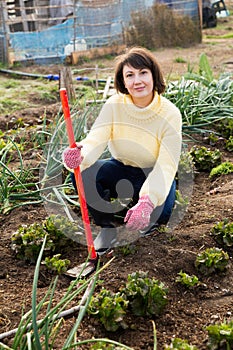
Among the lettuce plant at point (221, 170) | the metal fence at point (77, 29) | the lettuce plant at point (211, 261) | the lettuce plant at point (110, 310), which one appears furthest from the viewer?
the metal fence at point (77, 29)

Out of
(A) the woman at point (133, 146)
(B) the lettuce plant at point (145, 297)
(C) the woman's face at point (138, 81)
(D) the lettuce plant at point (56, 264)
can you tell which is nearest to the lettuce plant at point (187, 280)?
(B) the lettuce plant at point (145, 297)

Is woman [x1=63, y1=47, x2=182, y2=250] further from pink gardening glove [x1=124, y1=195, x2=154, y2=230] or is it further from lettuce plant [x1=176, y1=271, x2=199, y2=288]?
lettuce plant [x1=176, y1=271, x2=199, y2=288]

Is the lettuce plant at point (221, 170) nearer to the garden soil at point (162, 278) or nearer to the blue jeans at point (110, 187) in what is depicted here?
the garden soil at point (162, 278)

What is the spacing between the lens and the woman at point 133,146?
9.84 feet

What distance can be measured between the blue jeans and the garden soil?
0.57 ft

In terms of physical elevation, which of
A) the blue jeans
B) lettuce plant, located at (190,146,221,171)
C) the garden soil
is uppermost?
the blue jeans

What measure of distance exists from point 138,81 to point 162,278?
1023 millimetres

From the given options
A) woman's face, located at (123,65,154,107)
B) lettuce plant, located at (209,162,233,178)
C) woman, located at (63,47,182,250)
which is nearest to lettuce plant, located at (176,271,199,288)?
woman, located at (63,47,182,250)

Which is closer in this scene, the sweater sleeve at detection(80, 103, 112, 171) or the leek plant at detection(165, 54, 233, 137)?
the sweater sleeve at detection(80, 103, 112, 171)

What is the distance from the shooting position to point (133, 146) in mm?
3164

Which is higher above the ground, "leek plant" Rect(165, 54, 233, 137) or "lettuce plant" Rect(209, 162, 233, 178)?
"leek plant" Rect(165, 54, 233, 137)

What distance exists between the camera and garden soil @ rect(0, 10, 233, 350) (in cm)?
245

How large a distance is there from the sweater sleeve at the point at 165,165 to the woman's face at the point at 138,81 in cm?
20

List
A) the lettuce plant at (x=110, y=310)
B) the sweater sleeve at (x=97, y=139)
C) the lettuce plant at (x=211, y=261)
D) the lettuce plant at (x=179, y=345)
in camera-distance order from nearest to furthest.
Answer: the lettuce plant at (x=179, y=345), the lettuce plant at (x=110, y=310), the lettuce plant at (x=211, y=261), the sweater sleeve at (x=97, y=139)
